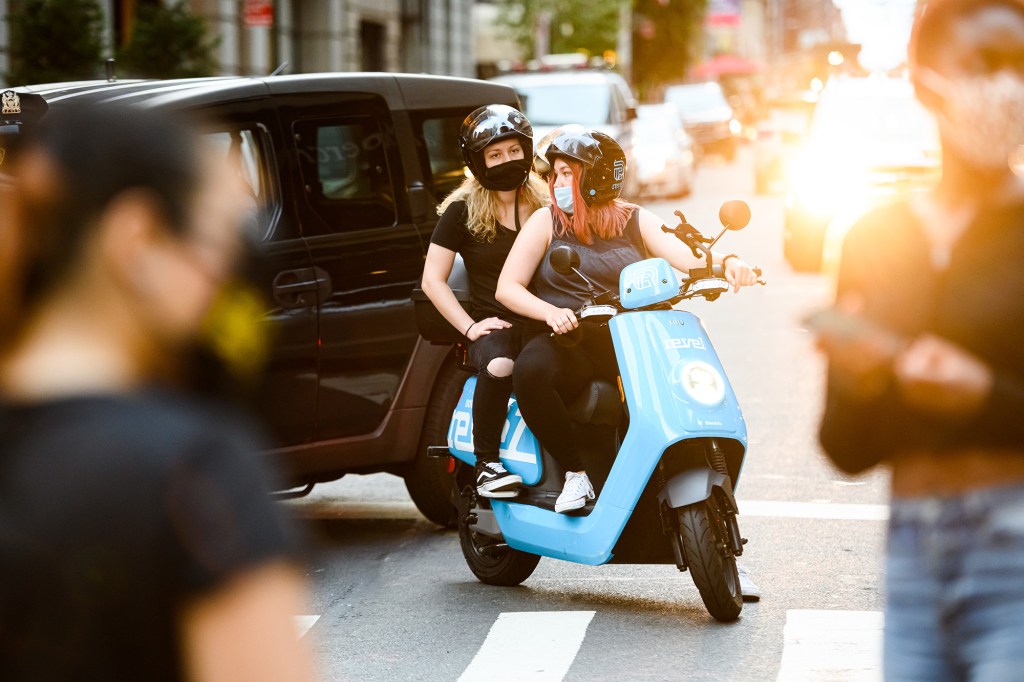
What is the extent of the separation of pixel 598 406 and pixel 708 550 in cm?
69

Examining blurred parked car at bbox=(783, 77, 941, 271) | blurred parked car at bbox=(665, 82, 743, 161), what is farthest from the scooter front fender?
blurred parked car at bbox=(665, 82, 743, 161)

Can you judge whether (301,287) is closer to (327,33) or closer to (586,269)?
(586,269)

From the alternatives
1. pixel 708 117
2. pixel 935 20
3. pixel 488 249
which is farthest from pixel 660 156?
pixel 935 20

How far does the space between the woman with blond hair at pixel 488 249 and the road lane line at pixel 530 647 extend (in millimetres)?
504

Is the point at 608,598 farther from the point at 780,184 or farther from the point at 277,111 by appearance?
the point at 780,184

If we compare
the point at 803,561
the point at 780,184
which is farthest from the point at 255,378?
the point at 780,184

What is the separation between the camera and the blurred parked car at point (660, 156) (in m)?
26.5

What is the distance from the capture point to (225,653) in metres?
1.55

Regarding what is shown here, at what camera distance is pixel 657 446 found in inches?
217

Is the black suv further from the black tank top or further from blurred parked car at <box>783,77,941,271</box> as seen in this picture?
blurred parked car at <box>783,77,941,271</box>

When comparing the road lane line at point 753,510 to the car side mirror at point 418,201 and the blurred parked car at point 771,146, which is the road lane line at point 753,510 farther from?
the blurred parked car at point 771,146

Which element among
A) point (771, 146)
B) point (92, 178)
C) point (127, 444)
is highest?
point (92, 178)

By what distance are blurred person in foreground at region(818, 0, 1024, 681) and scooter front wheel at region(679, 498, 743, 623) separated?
2.76 metres

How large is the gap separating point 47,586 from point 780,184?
29.7 meters
